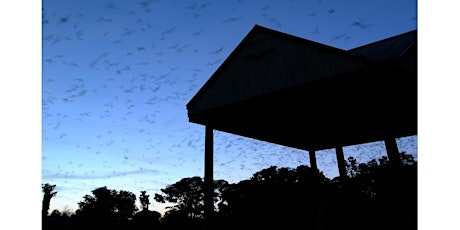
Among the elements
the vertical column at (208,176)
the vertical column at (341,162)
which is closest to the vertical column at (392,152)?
the vertical column at (208,176)

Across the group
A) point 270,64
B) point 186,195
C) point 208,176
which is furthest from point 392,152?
point 186,195

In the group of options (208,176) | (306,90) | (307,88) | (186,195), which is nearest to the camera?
(307,88)

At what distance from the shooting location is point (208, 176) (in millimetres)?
14281

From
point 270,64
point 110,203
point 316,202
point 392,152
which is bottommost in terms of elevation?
point 110,203

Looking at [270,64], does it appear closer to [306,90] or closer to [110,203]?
[306,90]

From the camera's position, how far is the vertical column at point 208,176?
1366 centimetres

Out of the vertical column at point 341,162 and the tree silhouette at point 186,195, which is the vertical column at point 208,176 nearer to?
the vertical column at point 341,162

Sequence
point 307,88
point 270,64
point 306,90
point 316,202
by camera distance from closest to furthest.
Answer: point 307,88 → point 306,90 → point 270,64 → point 316,202

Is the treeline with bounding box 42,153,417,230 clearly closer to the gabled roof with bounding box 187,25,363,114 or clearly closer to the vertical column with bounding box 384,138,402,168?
the vertical column with bounding box 384,138,402,168

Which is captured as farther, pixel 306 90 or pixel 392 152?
pixel 306 90

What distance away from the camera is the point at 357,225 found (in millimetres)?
9578
